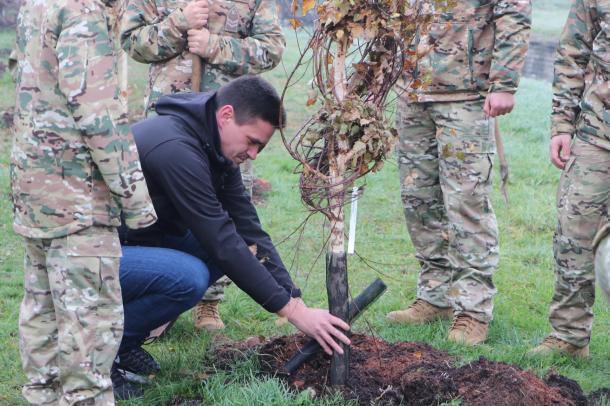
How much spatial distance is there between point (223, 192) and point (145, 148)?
2.12 feet

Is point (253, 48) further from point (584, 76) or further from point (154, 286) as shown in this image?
point (584, 76)

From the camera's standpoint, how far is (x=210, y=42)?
17.7 ft

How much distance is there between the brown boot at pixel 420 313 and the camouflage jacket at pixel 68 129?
2.56m

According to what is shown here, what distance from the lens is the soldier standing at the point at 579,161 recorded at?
4.73 metres

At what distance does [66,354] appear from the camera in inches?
140

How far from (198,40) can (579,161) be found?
2442mm

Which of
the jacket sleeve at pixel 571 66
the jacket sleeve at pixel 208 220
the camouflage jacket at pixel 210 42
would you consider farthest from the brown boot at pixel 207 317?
the jacket sleeve at pixel 571 66

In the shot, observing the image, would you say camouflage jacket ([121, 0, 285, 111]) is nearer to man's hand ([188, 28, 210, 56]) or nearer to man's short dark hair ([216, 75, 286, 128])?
man's hand ([188, 28, 210, 56])

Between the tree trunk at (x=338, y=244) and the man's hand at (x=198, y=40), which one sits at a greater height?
the man's hand at (x=198, y=40)

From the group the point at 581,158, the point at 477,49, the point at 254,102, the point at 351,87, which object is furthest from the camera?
the point at 477,49

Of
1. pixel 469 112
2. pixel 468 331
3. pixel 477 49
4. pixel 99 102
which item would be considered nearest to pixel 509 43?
pixel 477 49

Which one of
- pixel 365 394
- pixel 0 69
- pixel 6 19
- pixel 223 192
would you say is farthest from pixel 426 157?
pixel 6 19

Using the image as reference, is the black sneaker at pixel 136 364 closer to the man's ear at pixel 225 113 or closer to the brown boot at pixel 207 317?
the brown boot at pixel 207 317

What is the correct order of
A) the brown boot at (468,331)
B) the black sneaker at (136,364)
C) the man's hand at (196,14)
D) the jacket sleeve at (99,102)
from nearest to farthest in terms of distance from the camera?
1. the jacket sleeve at (99,102)
2. the black sneaker at (136,364)
3. the brown boot at (468,331)
4. the man's hand at (196,14)
